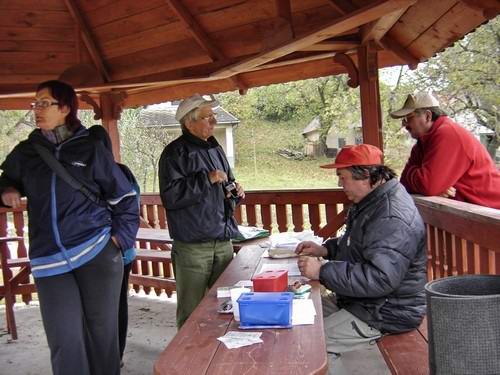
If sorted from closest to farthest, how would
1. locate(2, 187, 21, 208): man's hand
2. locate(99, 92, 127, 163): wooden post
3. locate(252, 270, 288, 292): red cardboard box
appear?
1. locate(252, 270, 288, 292): red cardboard box
2. locate(2, 187, 21, 208): man's hand
3. locate(99, 92, 127, 163): wooden post

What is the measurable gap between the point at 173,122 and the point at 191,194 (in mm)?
18820

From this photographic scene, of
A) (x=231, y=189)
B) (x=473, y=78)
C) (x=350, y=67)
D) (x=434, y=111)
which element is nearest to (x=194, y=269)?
(x=231, y=189)

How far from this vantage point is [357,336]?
2.59 meters

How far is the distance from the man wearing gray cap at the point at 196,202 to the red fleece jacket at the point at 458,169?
119 cm

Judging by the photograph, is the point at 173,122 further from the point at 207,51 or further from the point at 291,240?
the point at 291,240

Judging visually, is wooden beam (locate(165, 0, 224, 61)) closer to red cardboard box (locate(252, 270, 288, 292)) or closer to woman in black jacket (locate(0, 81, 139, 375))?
woman in black jacket (locate(0, 81, 139, 375))

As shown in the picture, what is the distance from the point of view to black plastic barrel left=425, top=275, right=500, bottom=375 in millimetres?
1655

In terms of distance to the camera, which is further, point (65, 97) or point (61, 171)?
point (65, 97)

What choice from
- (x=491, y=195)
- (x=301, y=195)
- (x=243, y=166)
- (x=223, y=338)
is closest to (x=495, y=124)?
(x=243, y=166)

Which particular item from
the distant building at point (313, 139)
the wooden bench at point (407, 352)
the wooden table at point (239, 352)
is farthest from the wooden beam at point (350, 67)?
the distant building at point (313, 139)

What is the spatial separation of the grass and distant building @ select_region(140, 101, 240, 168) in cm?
104

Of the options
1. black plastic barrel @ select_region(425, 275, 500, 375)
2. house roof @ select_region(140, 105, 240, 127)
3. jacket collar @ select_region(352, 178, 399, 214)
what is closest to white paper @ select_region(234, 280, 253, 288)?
jacket collar @ select_region(352, 178, 399, 214)

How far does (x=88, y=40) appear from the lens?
18.4 feet

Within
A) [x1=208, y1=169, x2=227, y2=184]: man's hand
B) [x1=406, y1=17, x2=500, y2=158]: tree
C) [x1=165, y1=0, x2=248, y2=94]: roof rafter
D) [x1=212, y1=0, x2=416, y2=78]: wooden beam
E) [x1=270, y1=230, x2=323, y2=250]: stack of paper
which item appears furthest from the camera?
[x1=406, y1=17, x2=500, y2=158]: tree
